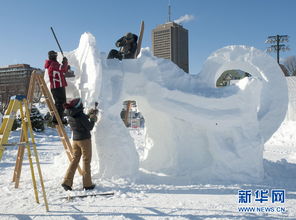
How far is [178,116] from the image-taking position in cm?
542

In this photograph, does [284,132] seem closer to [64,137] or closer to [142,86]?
[142,86]

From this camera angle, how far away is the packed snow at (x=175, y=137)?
13.3ft

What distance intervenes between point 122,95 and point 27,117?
200 centimetres

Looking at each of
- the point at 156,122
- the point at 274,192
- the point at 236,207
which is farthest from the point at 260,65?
the point at 236,207

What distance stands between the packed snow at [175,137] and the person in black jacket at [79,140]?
197 millimetres

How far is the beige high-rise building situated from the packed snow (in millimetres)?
56771

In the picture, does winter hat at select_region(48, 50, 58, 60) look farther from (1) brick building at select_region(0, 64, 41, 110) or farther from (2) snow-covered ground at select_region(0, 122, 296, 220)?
(1) brick building at select_region(0, 64, 41, 110)

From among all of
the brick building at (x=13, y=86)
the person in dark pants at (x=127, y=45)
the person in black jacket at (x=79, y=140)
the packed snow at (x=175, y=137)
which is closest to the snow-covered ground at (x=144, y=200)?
the packed snow at (x=175, y=137)

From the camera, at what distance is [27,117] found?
3.62 metres

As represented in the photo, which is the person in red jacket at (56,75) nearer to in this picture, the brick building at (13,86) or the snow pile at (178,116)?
the snow pile at (178,116)

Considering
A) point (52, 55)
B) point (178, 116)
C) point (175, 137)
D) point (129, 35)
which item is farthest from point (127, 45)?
point (175, 137)

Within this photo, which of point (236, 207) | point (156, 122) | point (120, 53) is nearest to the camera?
point (236, 207)

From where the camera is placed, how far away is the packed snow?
4047 millimetres

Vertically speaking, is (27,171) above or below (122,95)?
below
